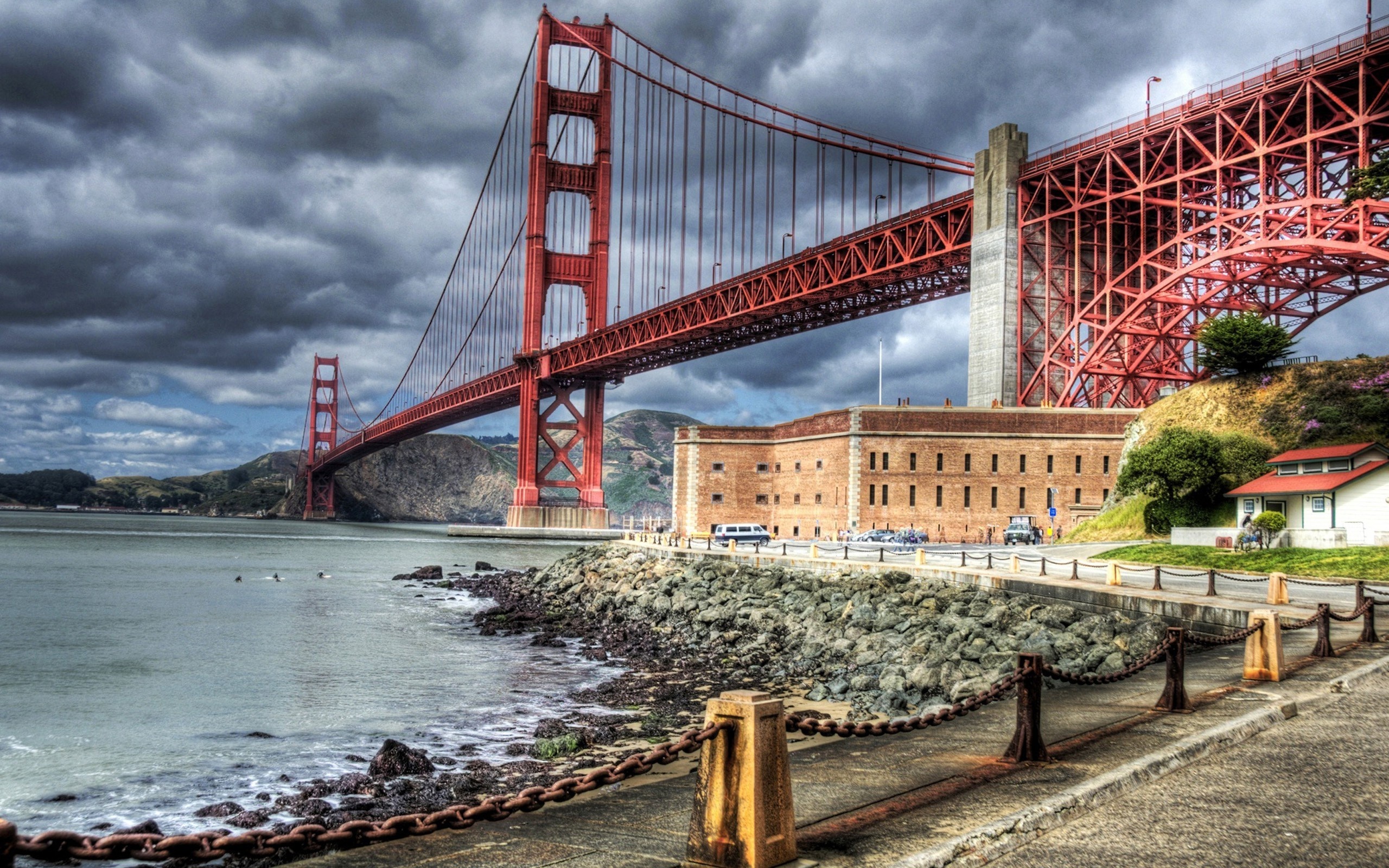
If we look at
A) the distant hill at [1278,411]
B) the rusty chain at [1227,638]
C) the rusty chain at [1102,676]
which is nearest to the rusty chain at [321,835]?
the rusty chain at [1102,676]

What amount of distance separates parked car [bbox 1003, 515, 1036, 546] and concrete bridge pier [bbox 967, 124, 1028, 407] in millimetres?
5867

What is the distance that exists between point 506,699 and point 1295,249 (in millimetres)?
34850

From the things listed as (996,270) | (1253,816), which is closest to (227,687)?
(1253,816)

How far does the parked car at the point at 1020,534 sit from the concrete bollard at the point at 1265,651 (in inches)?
1192

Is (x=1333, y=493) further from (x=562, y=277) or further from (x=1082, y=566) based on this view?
(x=562, y=277)

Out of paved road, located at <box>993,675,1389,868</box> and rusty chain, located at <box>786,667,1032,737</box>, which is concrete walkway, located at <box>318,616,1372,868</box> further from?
rusty chain, located at <box>786,667,1032,737</box>

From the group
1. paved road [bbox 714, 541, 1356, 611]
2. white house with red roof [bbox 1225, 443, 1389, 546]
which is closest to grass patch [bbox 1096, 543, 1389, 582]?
paved road [bbox 714, 541, 1356, 611]

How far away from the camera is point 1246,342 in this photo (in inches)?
1476

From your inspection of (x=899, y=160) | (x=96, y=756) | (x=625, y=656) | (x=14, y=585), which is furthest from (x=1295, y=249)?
(x=14, y=585)

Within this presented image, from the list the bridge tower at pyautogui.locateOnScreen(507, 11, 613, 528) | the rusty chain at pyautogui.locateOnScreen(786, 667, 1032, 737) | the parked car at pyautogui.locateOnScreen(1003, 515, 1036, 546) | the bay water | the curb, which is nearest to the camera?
the curb

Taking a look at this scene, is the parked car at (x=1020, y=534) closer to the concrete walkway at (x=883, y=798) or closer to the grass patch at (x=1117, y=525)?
the grass patch at (x=1117, y=525)

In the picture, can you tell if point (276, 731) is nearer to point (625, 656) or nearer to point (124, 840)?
point (625, 656)

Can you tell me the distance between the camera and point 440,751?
1312 cm

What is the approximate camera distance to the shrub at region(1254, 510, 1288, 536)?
28.8 m
